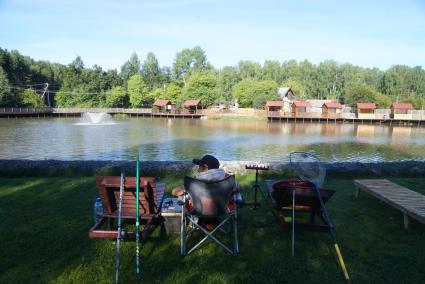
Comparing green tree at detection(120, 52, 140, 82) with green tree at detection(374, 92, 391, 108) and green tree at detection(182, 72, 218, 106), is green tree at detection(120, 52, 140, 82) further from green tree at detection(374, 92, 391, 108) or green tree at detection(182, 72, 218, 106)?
green tree at detection(374, 92, 391, 108)

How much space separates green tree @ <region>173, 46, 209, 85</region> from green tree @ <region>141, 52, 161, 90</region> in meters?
5.87

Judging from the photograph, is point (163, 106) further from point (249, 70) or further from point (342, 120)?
point (249, 70)

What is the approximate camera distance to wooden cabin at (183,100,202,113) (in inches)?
2613

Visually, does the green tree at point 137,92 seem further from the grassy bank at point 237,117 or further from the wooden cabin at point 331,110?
the wooden cabin at point 331,110

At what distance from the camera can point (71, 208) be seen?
629cm

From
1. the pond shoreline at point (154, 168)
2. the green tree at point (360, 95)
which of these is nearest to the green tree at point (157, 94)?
the green tree at point (360, 95)

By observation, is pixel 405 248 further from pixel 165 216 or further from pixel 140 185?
pixel 140 185

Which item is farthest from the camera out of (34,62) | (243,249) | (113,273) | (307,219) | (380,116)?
(34,62)

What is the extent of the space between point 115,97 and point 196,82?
59.9 ft

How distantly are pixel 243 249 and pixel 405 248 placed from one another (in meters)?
2.22

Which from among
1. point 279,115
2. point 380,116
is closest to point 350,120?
point 380,116

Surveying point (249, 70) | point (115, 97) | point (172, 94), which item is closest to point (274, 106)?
point (172, 94)

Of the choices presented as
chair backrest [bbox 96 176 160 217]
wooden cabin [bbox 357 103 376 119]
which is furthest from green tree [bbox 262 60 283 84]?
chair backrest [bbox 96 176 160 217]

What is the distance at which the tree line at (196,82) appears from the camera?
2773 inches
